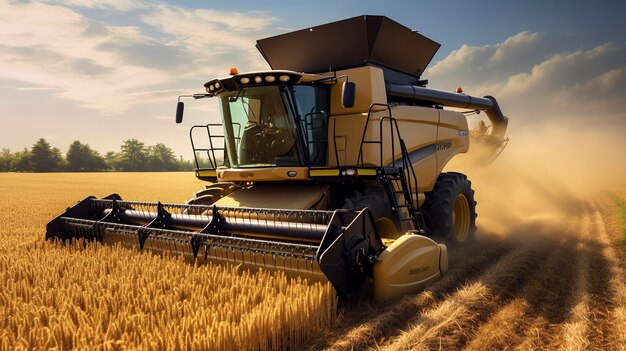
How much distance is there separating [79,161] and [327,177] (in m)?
49.6

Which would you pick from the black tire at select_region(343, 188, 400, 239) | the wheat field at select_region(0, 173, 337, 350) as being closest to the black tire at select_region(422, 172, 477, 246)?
the black tire at select_region(343, 188, 400, 239)

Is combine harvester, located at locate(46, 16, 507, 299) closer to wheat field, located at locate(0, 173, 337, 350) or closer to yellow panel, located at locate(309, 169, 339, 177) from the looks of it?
yellow panel, located at locate(309, 169, 339, 177)

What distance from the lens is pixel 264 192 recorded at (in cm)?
526

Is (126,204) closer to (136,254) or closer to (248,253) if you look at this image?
(136,254)

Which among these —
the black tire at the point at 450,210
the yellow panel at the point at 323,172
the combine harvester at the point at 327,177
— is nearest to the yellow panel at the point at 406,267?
the combine harvester at the point at 327,177

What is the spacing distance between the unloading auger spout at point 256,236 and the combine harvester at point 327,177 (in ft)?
0.04

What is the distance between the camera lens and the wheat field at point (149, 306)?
2354 millimetres

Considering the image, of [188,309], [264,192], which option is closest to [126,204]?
[264,192]

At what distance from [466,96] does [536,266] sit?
11.6 ft

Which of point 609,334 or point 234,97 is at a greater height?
point 234,97

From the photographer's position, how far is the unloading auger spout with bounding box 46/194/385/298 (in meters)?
3.46

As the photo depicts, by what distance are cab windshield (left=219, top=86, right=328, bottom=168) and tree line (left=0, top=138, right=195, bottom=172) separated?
47.5 metres

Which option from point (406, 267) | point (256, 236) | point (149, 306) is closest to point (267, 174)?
point (256, 236)

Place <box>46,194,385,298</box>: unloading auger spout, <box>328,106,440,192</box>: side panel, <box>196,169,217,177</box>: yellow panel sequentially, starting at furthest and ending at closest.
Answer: <box>196,169,217,177</box>: yellow panel → <box>328,106,440,192</box>: side panel → <box>46,194,385,298</box>: unloading auger spout
